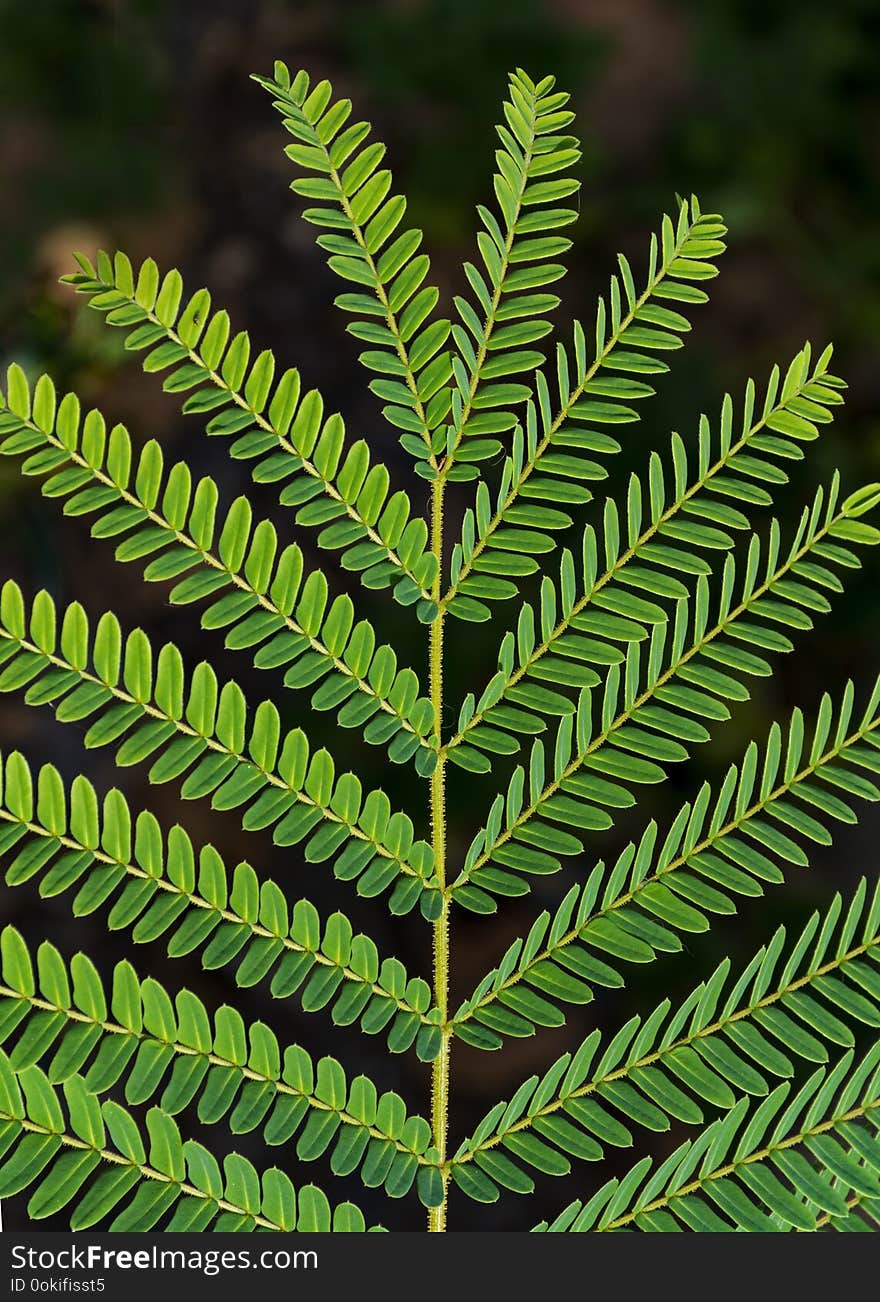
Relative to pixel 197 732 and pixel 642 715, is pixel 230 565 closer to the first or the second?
pixel 197 732

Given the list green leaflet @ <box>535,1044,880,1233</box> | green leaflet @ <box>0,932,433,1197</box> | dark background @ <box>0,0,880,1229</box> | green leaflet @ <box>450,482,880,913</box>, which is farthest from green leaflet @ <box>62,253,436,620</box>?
dark background @ <box>0,0,880,1229</box>

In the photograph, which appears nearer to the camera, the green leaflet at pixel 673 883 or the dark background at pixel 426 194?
the green leaflet at pixel 673 883

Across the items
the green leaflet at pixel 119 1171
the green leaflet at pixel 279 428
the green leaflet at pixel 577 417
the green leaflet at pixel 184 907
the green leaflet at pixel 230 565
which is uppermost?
the green leaflet at pixel 577 417

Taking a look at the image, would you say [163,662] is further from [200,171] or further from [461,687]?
[200,171]

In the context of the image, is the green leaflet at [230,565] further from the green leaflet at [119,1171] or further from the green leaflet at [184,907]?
the green leaflet at [119,1171]

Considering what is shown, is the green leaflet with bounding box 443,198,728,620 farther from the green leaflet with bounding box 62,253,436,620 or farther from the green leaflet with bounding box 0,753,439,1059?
the green leaflet with bounding box 0,753,439,1059

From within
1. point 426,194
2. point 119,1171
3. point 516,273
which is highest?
point 426,194

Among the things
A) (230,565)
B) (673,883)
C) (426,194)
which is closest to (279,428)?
(230,565)

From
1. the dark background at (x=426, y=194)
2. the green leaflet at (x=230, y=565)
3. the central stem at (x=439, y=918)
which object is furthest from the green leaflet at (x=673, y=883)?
the dark background at (x=426, y=194)
